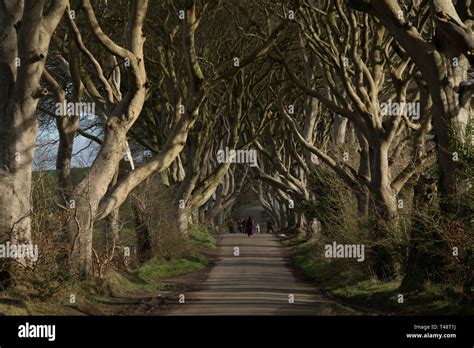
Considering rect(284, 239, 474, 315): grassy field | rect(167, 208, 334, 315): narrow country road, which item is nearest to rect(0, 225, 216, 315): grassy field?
rect(167, 208, 334, 315): narrow country road

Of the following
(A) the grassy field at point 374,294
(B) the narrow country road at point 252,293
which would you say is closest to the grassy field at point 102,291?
(B) the narrow country road at point 252,293

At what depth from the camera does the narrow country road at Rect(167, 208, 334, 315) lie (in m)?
17.2

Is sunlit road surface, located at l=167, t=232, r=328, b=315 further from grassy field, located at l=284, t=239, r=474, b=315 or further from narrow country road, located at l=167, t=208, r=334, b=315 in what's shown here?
grassy field, located at l=284, t=239, r=474, b=315

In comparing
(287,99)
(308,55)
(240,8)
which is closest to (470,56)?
(240,8)

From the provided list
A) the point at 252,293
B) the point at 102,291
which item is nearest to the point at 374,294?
the point at 252,293

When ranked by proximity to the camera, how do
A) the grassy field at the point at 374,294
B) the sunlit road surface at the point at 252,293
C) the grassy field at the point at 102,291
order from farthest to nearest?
the sunlit road surface at the point at 252,293 → the grassy field at the point at 374,294 → the grassy field at the point at 102,291

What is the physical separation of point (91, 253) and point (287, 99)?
2409 centimetres

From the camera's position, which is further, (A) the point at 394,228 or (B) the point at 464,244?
(A) the point at 394,228

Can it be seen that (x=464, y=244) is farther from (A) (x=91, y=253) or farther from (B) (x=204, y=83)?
(B) (x=204, y=83)

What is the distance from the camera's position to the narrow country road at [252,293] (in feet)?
56.4

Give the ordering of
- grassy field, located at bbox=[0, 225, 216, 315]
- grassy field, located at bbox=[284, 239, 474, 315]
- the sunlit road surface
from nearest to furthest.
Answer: grassy field, located at bbox=[0, 225, 216, 315] → grassy field, located at bbox=[284, 239, 474, 315] → the sunlit road surface

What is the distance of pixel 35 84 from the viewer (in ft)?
54.2

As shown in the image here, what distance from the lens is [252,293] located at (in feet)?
68.3

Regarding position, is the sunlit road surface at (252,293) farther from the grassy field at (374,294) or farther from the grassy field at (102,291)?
the grassy field at (102,291)
